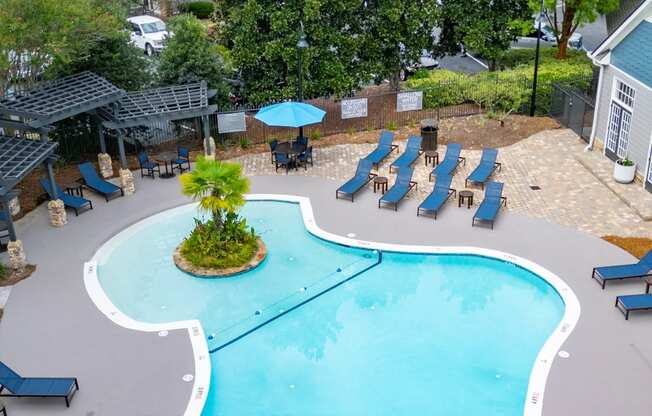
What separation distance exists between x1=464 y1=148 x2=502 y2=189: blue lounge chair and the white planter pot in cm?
384

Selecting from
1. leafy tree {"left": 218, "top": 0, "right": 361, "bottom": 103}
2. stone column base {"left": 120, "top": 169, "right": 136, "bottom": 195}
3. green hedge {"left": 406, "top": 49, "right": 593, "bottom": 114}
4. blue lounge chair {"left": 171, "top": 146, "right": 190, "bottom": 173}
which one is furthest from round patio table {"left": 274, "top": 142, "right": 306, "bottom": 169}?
green hedge {"left": 406, "top": 49, "right": 593, "bottom": 114}

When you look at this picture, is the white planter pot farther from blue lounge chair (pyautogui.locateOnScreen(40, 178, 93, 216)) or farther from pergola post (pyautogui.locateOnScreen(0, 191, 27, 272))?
pergola post (pyautogui.locateOnScreen(0, 191, 27, 272))

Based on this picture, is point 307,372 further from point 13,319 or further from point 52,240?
point 52,240

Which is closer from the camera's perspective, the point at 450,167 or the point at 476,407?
the point at 476,407

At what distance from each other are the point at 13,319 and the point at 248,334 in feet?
19.1

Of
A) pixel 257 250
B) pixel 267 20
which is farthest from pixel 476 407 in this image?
pixel 267 20

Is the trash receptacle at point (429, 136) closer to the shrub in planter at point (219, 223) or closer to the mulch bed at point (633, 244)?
the mulch bed at point (633, 244)

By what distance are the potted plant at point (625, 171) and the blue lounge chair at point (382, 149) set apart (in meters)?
7.73

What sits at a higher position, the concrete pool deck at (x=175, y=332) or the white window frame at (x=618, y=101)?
the white window frame at (x=618, y=101)

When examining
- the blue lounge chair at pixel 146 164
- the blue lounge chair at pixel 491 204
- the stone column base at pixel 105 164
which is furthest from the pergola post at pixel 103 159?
the blue lounge chair at pixel 491 204

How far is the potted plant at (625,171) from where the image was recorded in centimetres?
2308

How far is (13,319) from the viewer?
57.0ft

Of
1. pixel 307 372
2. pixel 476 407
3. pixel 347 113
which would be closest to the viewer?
pixel 476 407

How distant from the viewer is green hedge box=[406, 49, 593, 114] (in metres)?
29.6
